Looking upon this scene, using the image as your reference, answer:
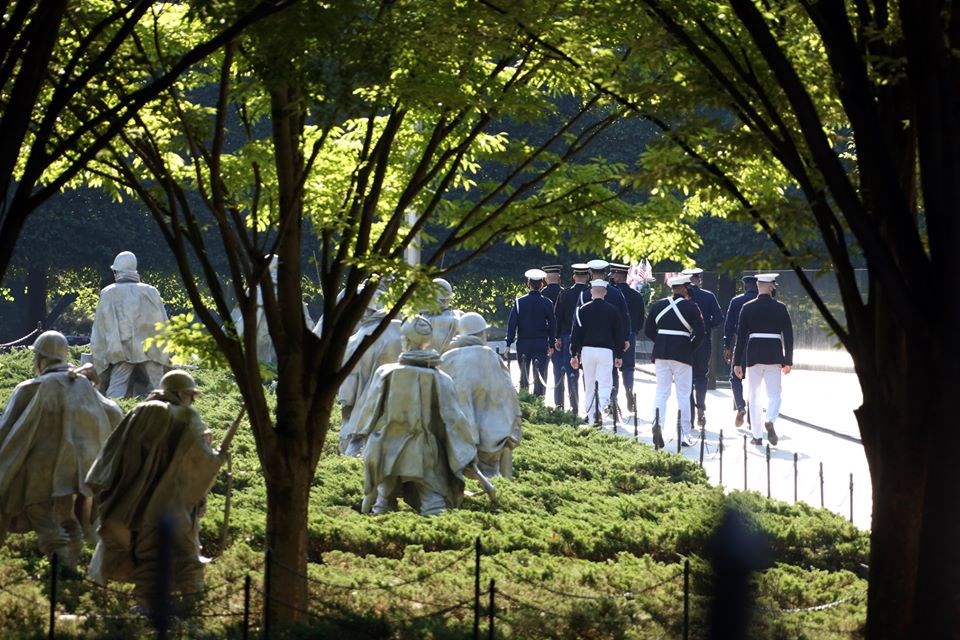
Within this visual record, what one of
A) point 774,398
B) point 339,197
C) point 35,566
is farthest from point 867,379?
point 774,398

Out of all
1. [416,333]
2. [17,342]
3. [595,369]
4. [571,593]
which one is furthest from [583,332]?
[17,342]

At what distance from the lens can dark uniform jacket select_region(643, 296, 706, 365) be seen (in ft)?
69.9

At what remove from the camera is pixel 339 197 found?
1037cm

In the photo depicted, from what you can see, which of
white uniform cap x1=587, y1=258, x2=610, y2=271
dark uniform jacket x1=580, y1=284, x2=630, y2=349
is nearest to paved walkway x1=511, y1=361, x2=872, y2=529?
dark uniform jacket x1=580, y1=284, x2=630, y2=349

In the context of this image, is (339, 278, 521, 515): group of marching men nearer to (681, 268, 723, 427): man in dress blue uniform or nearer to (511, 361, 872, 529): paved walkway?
(511, 361, 872, 529): paved walkway

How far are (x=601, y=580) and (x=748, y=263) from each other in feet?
9.26

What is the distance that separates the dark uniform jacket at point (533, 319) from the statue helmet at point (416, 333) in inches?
401

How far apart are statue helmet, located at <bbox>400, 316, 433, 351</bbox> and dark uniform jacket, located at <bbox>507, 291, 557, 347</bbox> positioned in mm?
10195

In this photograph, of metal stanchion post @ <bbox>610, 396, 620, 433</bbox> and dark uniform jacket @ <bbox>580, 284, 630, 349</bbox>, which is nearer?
metal stanchion post @ <bbox>610, 396, 620, 433</bbox>

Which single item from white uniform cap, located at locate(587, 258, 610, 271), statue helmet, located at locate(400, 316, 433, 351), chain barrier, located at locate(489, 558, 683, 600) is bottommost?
chain barrier, located at locate(489, 558, 683, 600)

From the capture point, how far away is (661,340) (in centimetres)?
2144

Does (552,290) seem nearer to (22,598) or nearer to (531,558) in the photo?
(531,558)

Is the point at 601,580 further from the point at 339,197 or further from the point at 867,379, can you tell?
the point at 867,379

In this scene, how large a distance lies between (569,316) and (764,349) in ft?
17.8
